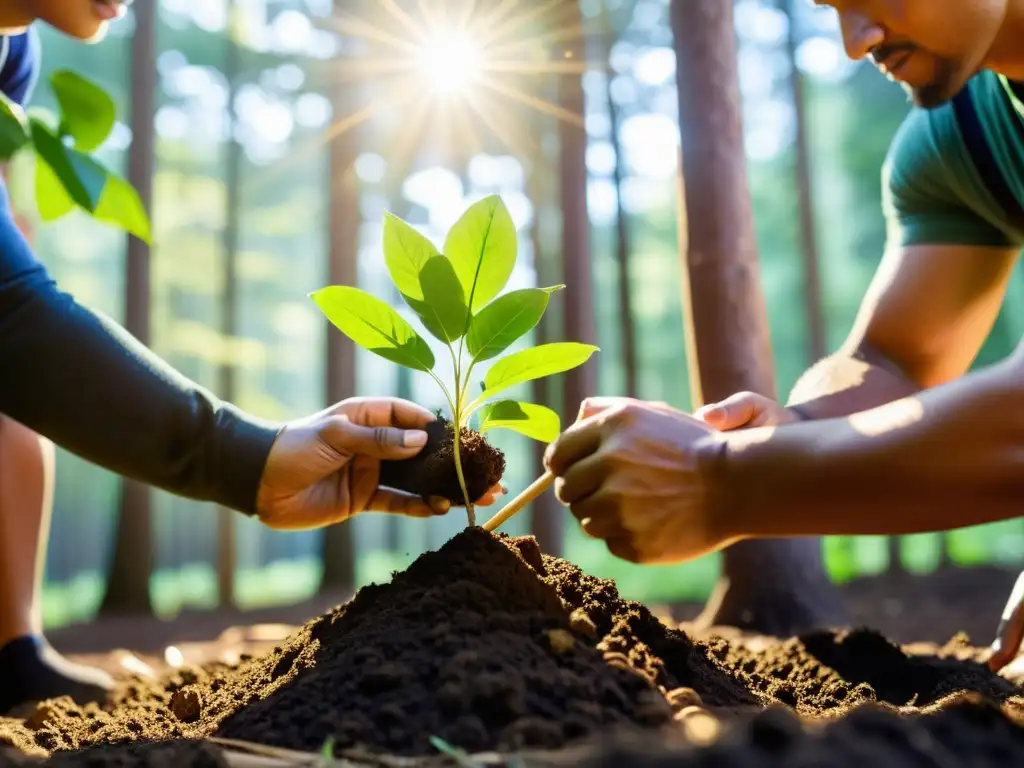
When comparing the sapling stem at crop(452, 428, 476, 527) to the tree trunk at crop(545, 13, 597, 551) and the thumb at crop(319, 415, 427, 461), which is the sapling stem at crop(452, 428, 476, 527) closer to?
the thumb at crop(319, 415, 427, 461)

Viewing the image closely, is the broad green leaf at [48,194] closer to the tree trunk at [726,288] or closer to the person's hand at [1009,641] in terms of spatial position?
the person's hand at [1009,641]

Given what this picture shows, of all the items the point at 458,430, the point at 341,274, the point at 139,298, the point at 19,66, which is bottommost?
the point at 458,430

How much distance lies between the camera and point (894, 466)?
1126 millimetres

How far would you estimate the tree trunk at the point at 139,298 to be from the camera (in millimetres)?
5703

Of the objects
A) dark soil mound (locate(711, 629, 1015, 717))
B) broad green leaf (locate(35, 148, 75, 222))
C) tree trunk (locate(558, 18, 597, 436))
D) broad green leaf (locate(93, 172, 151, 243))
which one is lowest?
dark soil mound (locate(711, 629, 1015, 717))

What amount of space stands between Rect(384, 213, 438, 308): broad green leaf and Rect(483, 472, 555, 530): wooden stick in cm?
40

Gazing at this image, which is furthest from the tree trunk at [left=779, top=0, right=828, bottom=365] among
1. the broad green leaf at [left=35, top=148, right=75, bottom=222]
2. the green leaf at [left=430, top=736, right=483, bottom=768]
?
the broad green leaf at [left=35, top=148, right=75, bottom=222]

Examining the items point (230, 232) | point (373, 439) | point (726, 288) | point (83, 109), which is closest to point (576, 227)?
point (726, 288)

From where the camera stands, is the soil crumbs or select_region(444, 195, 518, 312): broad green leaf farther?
select_region(444, 195, 518, 312): broad green leaf

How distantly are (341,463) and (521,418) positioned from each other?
0.47 metres

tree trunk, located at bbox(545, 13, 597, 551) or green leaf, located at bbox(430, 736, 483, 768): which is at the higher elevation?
tree trunk, located at bbox(545, 13, 597, 551)

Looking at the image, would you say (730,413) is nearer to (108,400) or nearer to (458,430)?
(458,430)

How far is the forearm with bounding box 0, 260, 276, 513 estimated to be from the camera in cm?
159

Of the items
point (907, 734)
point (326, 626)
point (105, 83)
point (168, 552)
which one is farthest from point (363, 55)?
point (168, 552)
